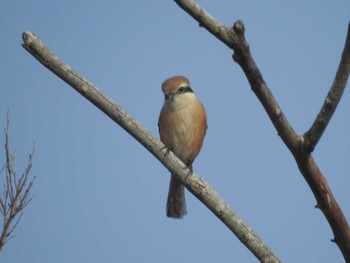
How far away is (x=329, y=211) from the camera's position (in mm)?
2756

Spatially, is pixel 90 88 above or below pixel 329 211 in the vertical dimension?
above

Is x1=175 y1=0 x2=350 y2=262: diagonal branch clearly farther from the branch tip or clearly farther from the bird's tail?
the bird's tail

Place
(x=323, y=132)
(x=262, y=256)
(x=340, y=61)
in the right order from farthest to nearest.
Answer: (x=262, y=256) → (x=323, y=132) → (x=340, y=61)

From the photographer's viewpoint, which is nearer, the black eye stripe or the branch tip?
the branch tip

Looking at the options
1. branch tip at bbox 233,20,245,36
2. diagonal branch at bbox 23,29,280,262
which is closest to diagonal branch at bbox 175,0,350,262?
branch tip at bbox 233,20,245,36

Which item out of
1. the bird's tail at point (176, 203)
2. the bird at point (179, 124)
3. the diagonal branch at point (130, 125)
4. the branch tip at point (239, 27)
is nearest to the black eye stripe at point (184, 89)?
the bird at point (179, 124)

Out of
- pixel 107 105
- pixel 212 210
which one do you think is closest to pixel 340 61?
pixel 212 210

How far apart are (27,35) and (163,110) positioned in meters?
3.72

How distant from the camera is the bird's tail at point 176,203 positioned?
671 cm

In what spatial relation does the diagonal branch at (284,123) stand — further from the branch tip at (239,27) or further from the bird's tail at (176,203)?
the bird's tail at (176,203)

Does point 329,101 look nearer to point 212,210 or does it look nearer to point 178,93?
point 212,210

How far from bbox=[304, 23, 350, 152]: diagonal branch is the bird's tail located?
168 inches

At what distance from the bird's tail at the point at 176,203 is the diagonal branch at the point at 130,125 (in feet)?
11.0

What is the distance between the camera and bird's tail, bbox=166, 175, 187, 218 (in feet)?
22.0
